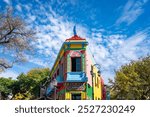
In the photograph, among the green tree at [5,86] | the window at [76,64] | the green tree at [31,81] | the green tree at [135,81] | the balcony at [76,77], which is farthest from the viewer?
the green tree at [5,86]

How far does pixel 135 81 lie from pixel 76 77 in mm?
12535

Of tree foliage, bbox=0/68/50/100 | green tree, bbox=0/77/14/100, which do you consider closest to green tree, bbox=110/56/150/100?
tree foliage, bbox=0/68/50/100

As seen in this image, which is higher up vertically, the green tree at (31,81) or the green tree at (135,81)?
the green tree at (31,81)

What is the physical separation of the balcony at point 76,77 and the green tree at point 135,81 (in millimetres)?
11501

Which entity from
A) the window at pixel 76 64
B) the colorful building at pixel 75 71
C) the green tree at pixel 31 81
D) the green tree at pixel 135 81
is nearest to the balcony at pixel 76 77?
the colorful building at pixel 75 71

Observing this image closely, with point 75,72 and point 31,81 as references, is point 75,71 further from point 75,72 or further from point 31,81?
point 31,81

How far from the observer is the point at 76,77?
1082 inches

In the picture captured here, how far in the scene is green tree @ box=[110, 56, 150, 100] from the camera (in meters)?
37.7

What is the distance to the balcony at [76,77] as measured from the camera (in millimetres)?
27359

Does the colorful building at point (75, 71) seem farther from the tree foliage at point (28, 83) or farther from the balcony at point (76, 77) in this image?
the tree foliage at point (28, 83)

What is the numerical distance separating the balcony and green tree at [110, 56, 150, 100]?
1150cm

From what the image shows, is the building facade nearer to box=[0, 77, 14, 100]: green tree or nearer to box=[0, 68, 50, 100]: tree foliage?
box=[0, 68, 50, 100]: tree foliage

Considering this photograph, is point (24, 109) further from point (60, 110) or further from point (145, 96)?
point (145, 96)

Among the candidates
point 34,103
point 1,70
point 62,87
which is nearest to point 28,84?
point 62,87
